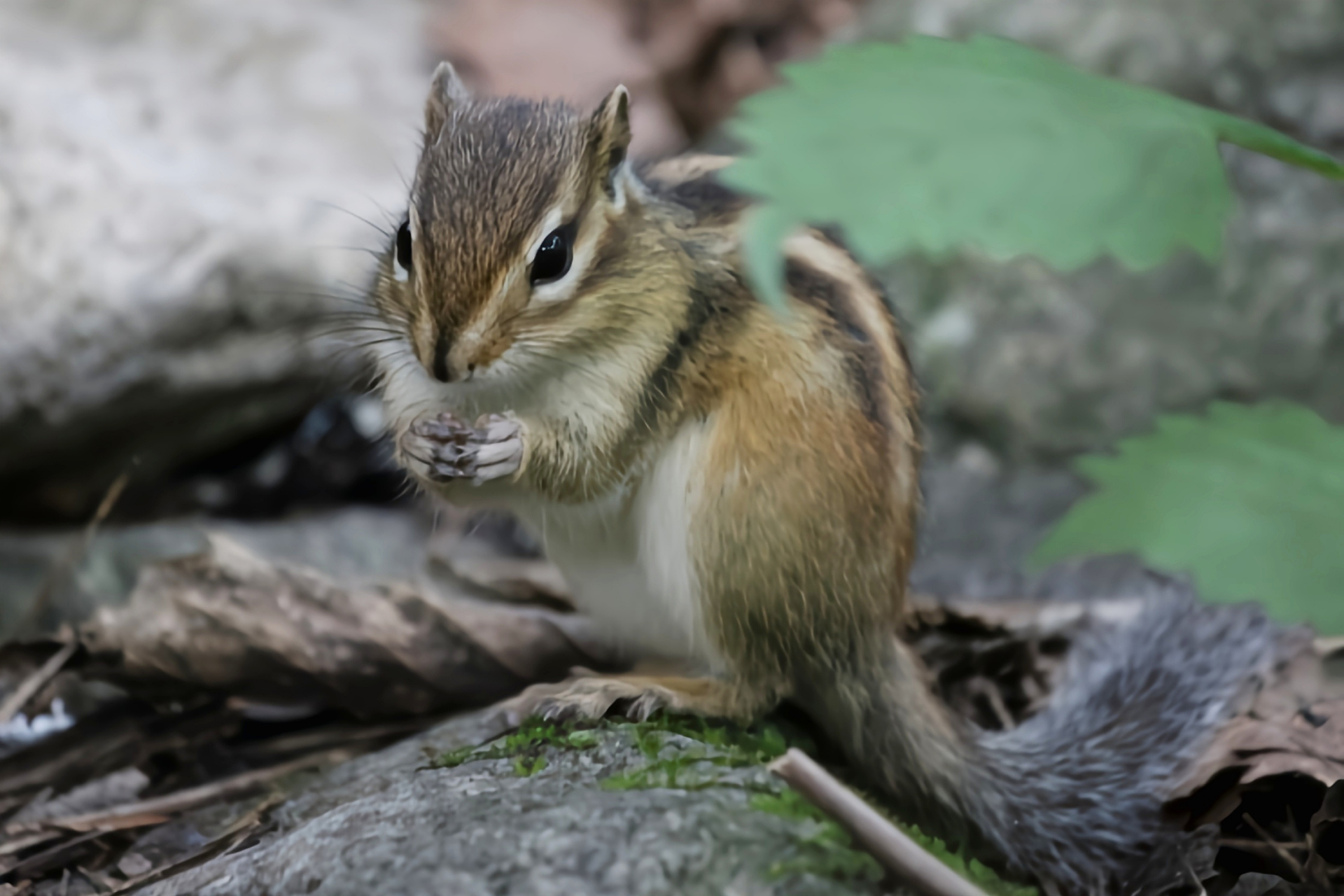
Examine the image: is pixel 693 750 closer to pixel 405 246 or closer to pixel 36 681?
pixel 405 246

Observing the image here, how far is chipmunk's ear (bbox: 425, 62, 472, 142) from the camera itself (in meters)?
1.77

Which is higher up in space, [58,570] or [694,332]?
[694,332]

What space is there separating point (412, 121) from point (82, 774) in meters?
2.24

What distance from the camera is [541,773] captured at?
4.84 ft

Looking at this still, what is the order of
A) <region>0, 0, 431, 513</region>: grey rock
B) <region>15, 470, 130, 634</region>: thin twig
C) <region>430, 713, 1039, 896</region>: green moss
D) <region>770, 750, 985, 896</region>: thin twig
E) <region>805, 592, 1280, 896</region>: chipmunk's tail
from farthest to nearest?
<region>0, 0, 431, 513</region>: grey rock < <region>15, 470, 130, 634</region>: thin twig < <region>805, 592, 1280, 896</region>: chipmunk's tail < <region>430, 713, 1039, 896</region>: green moss < <region>770, 750, 985, 896</region>: thin twig

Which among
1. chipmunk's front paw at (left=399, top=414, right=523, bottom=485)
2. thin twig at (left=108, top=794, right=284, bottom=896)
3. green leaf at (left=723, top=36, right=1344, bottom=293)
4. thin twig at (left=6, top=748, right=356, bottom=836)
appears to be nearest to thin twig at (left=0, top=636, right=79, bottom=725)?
thin twig at (left=6, top=748, right=356, bottom=836)

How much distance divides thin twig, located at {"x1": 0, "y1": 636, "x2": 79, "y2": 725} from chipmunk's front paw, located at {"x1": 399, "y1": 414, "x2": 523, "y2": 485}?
31.7 inches

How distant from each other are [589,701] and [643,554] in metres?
0.26

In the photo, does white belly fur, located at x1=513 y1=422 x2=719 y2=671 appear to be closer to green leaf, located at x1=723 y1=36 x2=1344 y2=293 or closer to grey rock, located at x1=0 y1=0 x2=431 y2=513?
grey rock, located at x1=0 y1=0 x2=431 y2=513

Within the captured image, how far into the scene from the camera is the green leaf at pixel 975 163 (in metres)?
0.69

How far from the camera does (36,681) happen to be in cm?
200

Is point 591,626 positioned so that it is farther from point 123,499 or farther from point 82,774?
point 123,499

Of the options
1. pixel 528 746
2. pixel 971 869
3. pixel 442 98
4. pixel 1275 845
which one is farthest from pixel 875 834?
pixel 442 98

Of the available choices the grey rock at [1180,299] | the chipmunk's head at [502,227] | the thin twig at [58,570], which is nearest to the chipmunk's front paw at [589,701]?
the chipmunk's head at [502,227]
